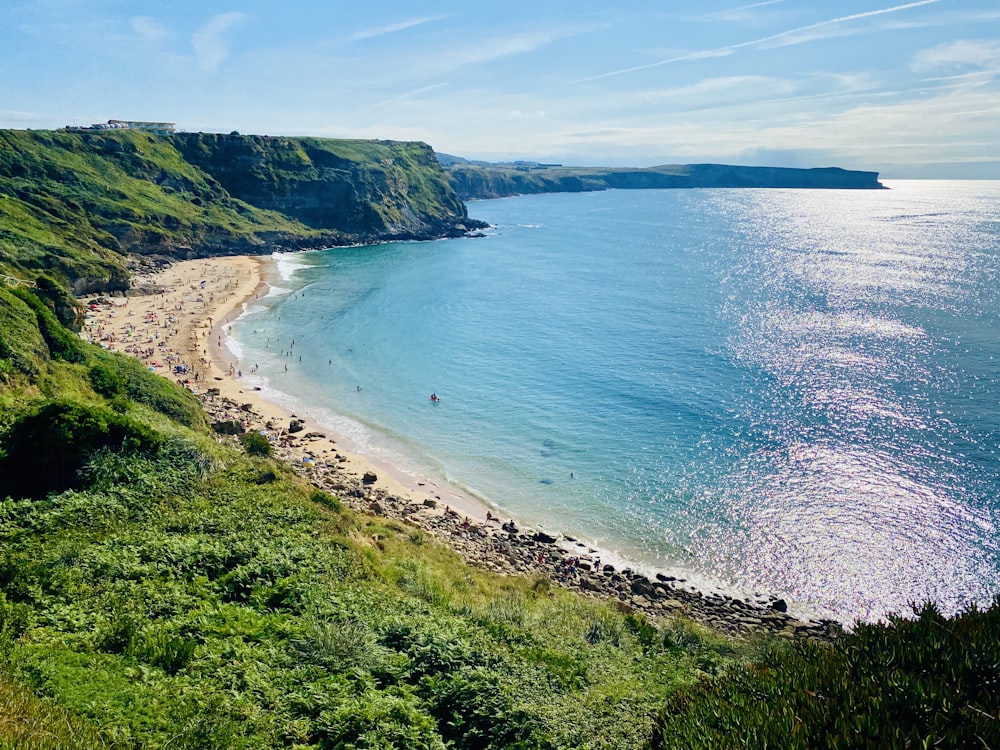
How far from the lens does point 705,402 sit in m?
50.5

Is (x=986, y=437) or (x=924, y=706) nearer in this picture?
(x=924, y=706)

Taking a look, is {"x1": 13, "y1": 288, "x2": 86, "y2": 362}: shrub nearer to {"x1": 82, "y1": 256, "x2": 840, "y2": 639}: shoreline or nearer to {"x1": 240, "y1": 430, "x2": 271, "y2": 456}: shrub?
{"x1": 82, "y1": 256, "x2": 840, "y2": 639}: shoreline

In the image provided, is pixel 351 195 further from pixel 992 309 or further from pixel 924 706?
pixel 924 706

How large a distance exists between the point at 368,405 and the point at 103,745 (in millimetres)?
43876

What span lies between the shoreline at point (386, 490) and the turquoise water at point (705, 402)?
6.39ft

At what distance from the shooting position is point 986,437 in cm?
4191

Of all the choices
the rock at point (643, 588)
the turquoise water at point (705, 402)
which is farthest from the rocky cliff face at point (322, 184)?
the rock at point (643, 588)

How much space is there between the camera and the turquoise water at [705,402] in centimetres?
3322

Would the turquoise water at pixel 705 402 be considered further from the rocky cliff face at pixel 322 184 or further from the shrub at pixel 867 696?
the rocky cliff face at pixel 322 184

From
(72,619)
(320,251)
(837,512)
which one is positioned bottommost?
A: (837,512)

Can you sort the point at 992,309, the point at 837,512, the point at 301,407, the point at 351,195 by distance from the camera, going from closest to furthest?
the point at 837,512, the point at 301,407, the point at 992,309, the point at 351,195

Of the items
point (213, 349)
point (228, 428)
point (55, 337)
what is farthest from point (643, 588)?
point (213, 349)

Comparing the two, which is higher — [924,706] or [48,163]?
[48,163]

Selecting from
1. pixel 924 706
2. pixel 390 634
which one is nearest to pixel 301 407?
pixel 390 634
